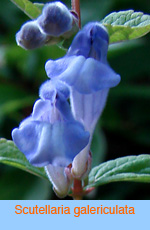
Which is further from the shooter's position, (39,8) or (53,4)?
(39,8)

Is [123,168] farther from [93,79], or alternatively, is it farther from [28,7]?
[28,7]

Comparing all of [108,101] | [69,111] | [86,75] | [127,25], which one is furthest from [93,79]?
[108,101]

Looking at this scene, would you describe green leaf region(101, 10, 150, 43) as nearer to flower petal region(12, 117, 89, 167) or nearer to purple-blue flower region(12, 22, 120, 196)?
purple-blue flower region(12, 22, 120, 196)

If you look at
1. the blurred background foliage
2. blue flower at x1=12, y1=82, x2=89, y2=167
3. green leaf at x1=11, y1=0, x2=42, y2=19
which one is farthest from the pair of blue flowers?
the blurred background foliage

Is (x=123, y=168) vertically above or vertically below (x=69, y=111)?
below

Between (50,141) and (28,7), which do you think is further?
(28,7)
